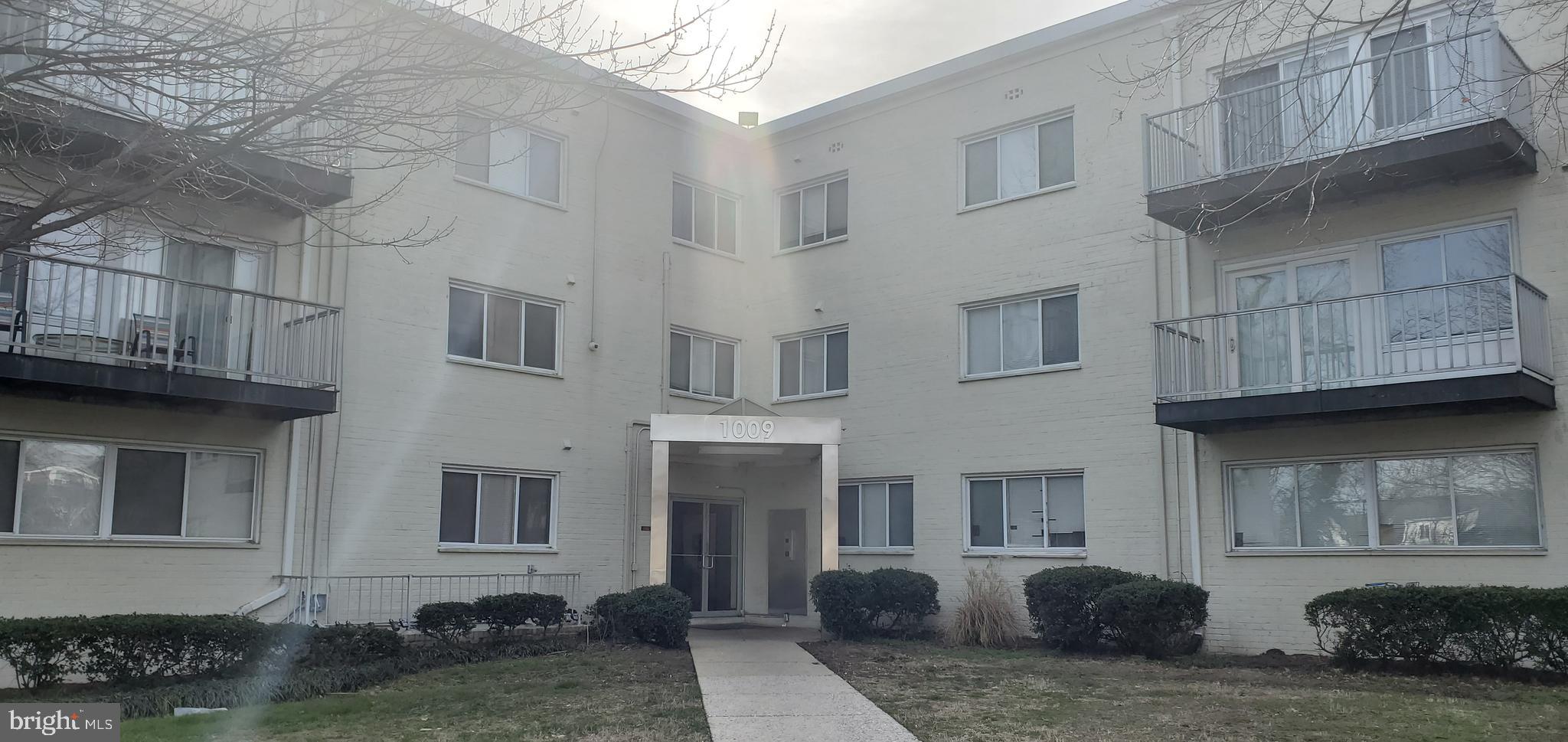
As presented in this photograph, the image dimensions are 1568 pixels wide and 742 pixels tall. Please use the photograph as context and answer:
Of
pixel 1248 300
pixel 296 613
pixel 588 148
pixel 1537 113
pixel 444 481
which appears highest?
pixel 588 148

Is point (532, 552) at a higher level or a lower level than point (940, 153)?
lower

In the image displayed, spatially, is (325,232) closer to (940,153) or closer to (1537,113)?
(940,153)

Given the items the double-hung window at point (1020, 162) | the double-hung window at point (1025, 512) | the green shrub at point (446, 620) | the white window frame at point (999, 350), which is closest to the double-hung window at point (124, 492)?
the green shrub at point (446, 620)

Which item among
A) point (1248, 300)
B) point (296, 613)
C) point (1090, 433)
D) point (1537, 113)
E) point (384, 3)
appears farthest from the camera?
point (1090, 433)

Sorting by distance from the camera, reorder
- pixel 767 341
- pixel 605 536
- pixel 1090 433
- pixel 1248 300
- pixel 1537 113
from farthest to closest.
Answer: pixel 767 341, pixel 605 536, pixel 1090 433, pixel 1248 300, pixel 1537 113

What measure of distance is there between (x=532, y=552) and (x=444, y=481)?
1758 mm

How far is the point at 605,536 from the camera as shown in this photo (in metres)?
19.8

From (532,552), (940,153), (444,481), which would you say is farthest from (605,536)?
(940,153)

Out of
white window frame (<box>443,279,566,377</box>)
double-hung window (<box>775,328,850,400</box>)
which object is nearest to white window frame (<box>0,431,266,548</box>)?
white window frame (<box>443,279,566,377</box>)

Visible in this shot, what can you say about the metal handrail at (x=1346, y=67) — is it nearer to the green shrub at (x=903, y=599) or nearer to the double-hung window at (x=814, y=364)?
the double-hung window at (x=814, y=364)

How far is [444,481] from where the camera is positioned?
18.1 metres

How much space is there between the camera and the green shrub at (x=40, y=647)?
11461 mm

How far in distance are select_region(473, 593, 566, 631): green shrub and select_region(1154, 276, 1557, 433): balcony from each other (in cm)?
854

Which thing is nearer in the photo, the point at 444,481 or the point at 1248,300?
the point at 1248,300
